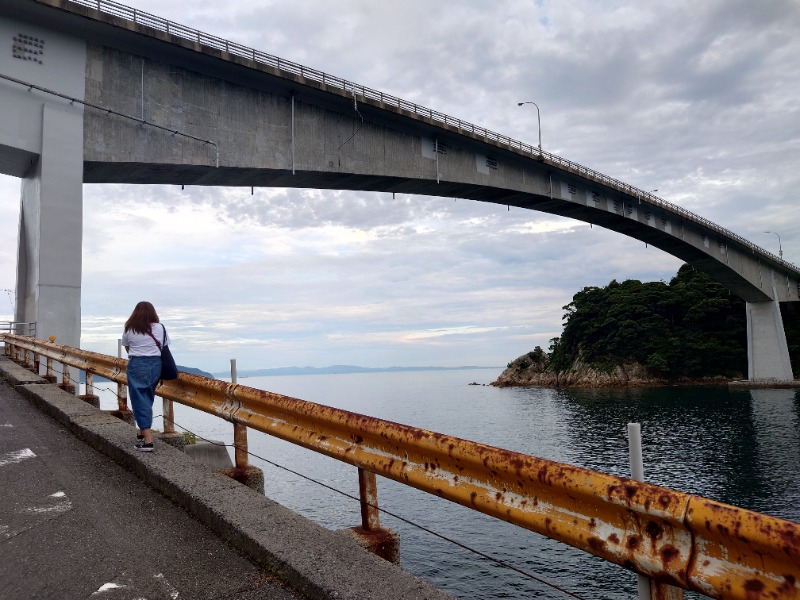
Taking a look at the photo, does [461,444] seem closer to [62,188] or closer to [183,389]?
[183,389]

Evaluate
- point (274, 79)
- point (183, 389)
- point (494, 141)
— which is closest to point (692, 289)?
point (494, 141)

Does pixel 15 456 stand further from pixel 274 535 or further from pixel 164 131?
pixel 164 131

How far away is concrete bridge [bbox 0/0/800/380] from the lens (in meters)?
19.1

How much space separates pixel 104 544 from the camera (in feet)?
12.9

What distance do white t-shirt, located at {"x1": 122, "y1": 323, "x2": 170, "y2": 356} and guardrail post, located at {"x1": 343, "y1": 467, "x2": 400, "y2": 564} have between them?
3662 mm

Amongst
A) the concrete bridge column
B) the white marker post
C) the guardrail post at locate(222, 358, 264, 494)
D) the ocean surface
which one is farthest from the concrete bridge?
the white marker post

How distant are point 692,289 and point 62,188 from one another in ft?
252

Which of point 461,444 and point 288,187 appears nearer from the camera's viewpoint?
point 461,444

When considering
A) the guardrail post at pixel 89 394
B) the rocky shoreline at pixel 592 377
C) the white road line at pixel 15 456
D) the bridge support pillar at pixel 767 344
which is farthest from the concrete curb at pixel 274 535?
the rocky shoreline at pixel 592 377

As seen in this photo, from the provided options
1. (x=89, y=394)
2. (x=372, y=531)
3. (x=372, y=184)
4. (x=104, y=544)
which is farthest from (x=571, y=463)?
(x=104, y=544)

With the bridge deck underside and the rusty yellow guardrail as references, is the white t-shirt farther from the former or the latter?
the bridge deck underside

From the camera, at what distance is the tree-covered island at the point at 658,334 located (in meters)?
70.2

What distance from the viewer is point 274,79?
23656mm

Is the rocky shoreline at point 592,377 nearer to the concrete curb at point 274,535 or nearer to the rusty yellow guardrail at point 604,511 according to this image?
the concrete curb at point 274,535
